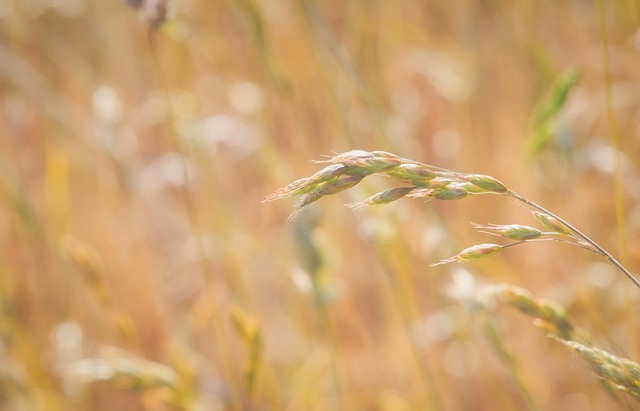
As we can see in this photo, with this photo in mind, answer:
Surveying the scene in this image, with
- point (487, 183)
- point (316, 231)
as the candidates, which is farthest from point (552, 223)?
point (316, 231)

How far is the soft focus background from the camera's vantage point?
2.98ft

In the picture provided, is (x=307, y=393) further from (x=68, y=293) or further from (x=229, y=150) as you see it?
(x=229, y=150)

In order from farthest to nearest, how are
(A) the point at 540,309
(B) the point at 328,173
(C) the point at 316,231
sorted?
(C) the point at 316,231 → (A) the point at 540,309 → (B) the point at 328,173

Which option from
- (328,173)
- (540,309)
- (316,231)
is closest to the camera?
(328,173)

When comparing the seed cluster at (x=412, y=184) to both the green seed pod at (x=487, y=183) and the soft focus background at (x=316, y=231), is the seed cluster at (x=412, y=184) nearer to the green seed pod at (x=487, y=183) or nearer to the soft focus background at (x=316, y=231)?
the green seed pod at (x=487, y=183)

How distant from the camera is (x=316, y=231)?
970 mm

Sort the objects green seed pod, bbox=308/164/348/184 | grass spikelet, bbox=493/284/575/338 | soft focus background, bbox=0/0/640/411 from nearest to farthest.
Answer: green seed pod, bbox=308/164/348/184 < grass spikelet, bbox=493/284/575/338 < soft focus background, bbox=0/0/640/411

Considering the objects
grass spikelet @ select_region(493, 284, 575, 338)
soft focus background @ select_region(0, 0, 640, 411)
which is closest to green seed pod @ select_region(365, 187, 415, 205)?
grass spikelet @ select_region(493, 284, 575, 338)

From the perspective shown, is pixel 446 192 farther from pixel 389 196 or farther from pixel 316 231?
pixel 316 231

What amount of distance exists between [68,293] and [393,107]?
819 mm

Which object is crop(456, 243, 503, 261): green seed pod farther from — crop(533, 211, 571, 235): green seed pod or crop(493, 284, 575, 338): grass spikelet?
crop(493, 284, 575, 338): grass spikelet

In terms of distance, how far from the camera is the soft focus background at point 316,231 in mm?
910

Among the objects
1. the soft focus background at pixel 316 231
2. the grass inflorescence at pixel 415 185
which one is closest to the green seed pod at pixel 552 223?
the grass inflorescence at pixel 415 185

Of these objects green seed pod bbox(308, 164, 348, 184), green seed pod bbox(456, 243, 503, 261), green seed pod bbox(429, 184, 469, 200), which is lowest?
green seed pod bbox(456, 243, 503, 261)
